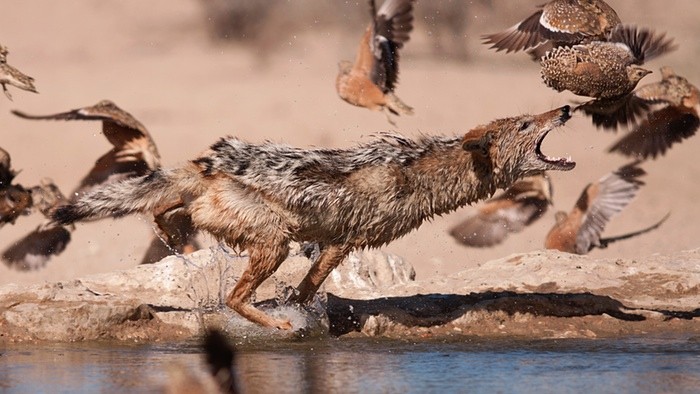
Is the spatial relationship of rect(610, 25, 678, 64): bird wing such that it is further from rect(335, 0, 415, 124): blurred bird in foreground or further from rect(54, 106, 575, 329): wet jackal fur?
rect(335, 0, 415, 124): blurred bird in foreground

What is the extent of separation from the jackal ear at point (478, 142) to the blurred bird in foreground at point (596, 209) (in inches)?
121

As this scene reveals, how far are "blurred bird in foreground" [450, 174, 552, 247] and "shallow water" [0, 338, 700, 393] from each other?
3.62 m

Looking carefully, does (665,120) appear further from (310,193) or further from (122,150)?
(122,150)

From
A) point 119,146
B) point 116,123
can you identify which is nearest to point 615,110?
point 116,123

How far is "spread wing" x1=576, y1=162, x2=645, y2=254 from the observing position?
1202 cm

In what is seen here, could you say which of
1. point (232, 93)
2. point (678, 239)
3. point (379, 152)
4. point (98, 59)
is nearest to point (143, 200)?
point (379, 152)

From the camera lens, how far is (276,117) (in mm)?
18016

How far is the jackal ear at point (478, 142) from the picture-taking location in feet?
29.9

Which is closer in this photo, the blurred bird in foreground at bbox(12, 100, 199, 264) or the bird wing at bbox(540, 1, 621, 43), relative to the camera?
the bird wing at bbox(540, 1, 621, 43)

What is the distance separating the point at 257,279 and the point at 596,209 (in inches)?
167

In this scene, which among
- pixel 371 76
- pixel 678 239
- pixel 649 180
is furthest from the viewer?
pixel 649 180


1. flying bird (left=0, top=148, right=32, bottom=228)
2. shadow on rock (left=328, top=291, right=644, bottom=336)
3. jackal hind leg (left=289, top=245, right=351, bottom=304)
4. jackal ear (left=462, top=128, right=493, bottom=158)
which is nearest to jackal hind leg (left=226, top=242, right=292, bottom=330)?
jackal hind leg (left=289, top=245, right=351, bottom=304)

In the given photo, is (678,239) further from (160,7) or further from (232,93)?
(160,7)

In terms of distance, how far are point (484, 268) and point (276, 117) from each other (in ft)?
25.2
